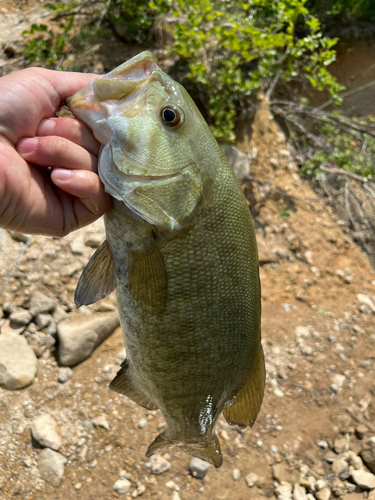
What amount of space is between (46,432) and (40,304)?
936 mm

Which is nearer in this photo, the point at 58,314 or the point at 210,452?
the point at 210,452

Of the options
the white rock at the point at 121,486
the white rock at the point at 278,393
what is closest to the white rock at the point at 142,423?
the white rock at the point at 121,486

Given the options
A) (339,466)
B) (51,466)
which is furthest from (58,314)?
(339,466)

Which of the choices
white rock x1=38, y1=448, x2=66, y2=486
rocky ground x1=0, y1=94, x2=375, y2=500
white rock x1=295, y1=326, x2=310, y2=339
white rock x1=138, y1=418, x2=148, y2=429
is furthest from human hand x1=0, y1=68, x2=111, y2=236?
white rock x1=295, y1=326, x2=310, y2=339

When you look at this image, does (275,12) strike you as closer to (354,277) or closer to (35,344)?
(354,277)

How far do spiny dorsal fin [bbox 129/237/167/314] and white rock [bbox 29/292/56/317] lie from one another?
5.69 ft

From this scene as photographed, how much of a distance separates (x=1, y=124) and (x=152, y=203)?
63 cm

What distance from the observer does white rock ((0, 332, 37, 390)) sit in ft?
8.71

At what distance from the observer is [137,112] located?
4.36ft

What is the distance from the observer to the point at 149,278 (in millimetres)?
1470

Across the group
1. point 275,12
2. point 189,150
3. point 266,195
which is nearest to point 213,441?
point 189,150

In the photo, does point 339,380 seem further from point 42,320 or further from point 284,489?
point 42,320

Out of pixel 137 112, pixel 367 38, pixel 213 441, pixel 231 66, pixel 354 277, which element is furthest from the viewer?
pixel 367 38

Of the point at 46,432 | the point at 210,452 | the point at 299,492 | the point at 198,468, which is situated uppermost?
the point at 210,452
